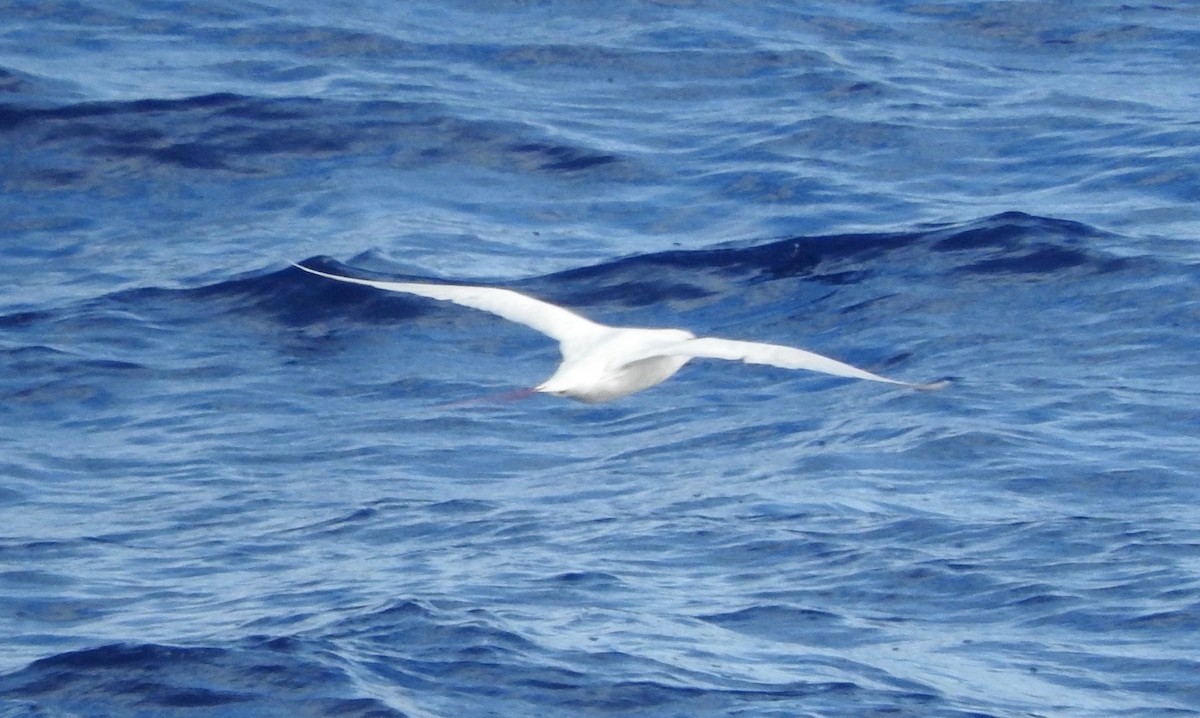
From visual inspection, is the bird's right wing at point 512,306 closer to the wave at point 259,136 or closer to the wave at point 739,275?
the wave at point 739,275

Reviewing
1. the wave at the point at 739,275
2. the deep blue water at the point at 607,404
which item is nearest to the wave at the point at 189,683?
the deep blue water at the point at 607,404

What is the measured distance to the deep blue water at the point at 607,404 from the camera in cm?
806

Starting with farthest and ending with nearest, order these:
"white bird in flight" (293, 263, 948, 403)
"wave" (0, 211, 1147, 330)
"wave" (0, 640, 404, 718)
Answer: "wave" (0, 211, 1147, 330), "white bird in flight" (293, 263, 948, 403), "wave" (0, 640, 404, 718)

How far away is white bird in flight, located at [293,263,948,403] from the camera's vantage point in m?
8.16

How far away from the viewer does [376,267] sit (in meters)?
12.6

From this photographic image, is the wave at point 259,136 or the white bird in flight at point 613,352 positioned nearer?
the white bird in flight at point 613,352

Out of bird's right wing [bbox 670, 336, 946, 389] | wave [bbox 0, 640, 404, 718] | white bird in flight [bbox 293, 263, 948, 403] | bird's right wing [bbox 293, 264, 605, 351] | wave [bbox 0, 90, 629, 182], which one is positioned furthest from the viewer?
wave [bbox 0, 90, 629, 182]

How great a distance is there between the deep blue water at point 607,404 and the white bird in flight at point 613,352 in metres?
0.67

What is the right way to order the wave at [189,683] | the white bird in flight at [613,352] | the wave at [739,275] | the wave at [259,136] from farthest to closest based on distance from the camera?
the wave at [259,136], the wave at [739,275], the white bird in flight at [613,352], the wave at [189,683]

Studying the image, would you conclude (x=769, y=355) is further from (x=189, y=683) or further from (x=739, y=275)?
(x=739, y=275)

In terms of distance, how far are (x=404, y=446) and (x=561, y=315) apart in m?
1.03

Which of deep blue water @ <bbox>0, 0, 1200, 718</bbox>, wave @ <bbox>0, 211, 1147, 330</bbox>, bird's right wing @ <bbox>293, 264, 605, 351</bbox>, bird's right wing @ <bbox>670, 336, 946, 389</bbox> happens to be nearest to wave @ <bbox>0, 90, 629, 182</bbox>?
deep blue water @ <bbox>0, 0, 1200, 718</bbox>

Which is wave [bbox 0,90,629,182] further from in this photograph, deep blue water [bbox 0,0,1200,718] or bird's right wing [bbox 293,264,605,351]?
bird's right wing [bbox 293,264,605,351]

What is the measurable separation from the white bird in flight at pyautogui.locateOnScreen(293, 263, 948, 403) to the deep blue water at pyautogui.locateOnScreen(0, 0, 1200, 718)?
672 mm
